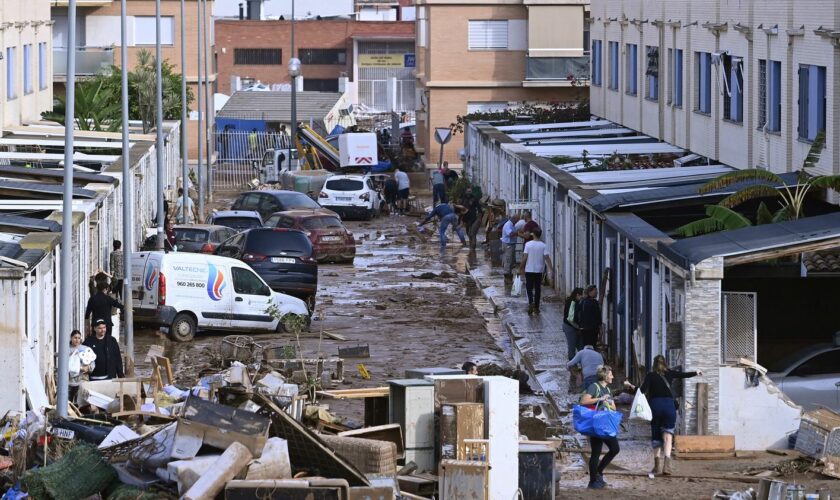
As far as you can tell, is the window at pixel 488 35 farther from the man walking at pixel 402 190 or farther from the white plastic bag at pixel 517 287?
the white plastic bag at pixel 517 287

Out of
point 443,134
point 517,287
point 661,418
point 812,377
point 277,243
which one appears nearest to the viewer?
point 661,418

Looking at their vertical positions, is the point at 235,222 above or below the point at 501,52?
below

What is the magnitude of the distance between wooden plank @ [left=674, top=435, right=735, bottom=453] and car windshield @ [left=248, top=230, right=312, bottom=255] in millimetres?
14425

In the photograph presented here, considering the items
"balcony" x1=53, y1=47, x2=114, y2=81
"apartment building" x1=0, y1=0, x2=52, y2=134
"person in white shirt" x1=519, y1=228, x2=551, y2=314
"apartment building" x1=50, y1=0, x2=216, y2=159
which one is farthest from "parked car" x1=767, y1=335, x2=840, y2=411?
"apartment building" x1=50, y1=0, x2=216, y2=159

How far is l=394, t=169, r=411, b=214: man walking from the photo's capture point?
166 feet

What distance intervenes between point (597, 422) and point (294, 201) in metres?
28.3

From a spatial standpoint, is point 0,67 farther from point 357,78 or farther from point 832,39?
point 357,78

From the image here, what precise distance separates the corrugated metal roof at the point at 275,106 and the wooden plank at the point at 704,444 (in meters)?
57.5

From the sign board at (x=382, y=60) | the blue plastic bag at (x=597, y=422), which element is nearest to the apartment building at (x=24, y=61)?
the blue plastic bag at (x=597, y=422)

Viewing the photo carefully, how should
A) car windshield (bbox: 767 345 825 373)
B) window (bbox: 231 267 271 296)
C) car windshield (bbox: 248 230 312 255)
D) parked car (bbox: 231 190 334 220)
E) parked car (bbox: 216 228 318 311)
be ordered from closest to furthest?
car windshield (bbox: 767 345 825 373)
window (bbox: 231 267 271 296)
parked car (bbox: 216 228 318 311)
car windshield (bbox: 248 230 312 255)
parked car (bbox: 231 190 334 220)

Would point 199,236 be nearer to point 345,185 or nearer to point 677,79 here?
point 677,79

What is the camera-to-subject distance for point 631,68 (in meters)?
42.5

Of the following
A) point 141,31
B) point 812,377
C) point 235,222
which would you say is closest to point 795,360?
point 812,377

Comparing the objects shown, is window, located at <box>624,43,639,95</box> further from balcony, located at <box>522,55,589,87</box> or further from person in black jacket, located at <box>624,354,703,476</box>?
person in black jacket, located at <box>624,354,703,476</box>
